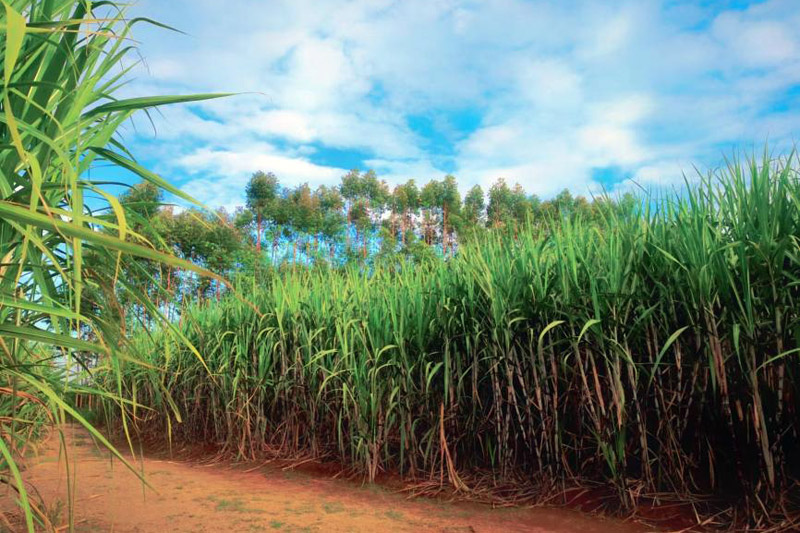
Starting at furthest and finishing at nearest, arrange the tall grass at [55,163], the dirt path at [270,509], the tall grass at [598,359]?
1. the dirt path at [270,509]
2. the tall grass at [598,359]
3. the tall grass at [55,163]

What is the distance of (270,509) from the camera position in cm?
319

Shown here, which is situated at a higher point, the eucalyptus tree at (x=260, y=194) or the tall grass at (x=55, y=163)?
the eucalyptus tree at (x=260, y=194)

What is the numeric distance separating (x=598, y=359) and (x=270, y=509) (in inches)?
80.0

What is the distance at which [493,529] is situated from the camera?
2.79m

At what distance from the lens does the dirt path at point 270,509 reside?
2805 millimetres

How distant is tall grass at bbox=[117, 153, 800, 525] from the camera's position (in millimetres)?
2615

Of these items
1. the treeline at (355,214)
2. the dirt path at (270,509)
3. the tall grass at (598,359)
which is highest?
the treeline at (355,214)

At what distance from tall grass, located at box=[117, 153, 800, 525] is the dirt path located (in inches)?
10.1

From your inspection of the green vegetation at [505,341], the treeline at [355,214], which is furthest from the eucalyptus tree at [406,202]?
the green vegetation at [505,341]

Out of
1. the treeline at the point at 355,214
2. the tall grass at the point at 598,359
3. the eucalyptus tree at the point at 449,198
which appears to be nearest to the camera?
the tall grass at the point at 598,359

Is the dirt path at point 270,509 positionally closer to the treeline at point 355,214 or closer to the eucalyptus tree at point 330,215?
the treeline at point 355,214

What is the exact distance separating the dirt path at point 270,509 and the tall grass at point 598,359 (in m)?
0.26

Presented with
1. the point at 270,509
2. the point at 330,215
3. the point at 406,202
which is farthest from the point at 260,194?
the point at 270,509

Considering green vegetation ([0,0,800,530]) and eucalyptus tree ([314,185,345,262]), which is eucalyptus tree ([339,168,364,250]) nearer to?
eucalyptus tree ([314,185,345,262])
